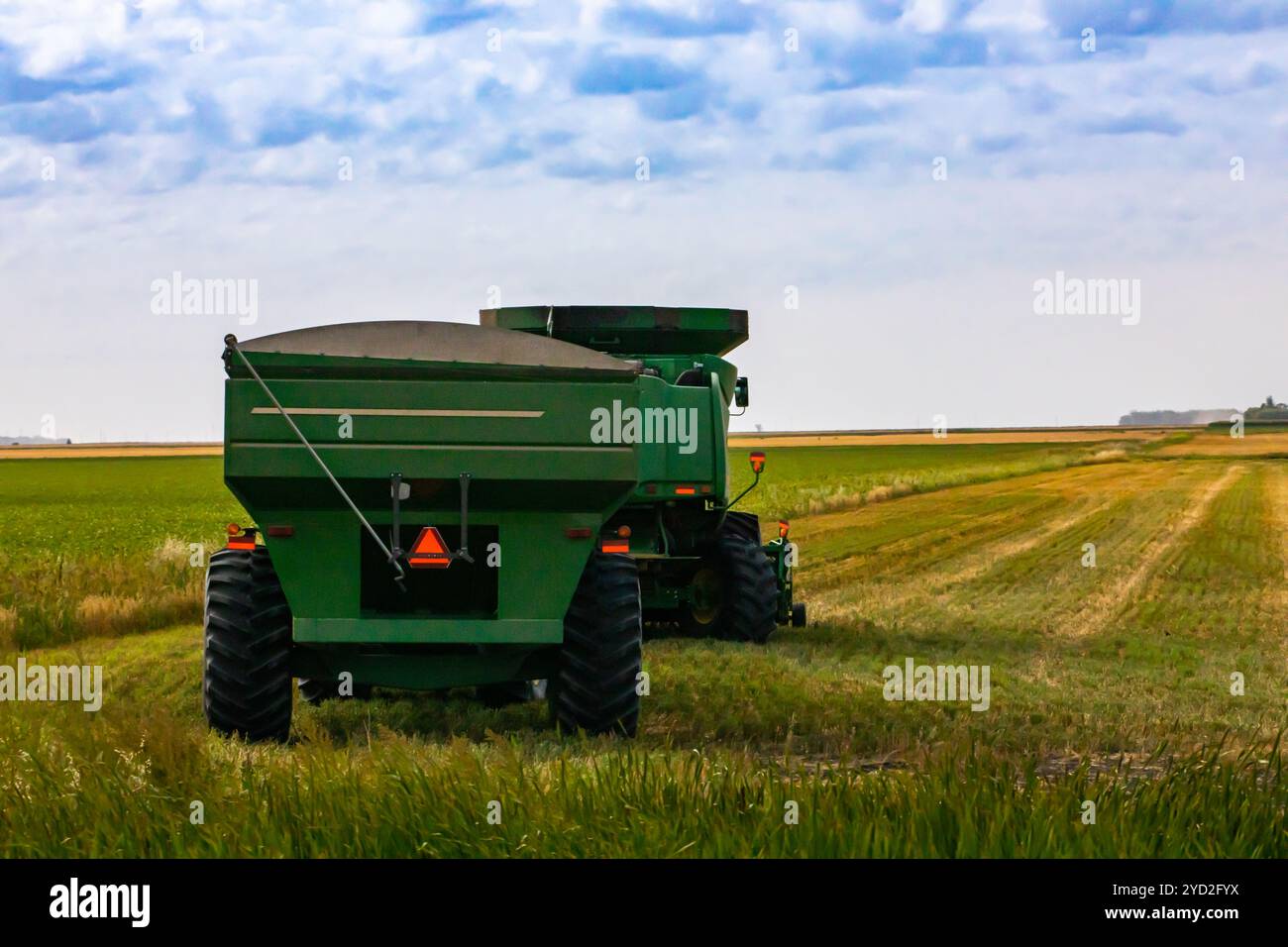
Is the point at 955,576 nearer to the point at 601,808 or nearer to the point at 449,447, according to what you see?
the point at 449,447

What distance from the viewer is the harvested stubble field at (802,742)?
6227 mm

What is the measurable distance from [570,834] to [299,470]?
3888mm

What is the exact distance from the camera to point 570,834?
620 centimetres

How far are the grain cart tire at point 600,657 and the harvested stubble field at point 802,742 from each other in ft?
0.89

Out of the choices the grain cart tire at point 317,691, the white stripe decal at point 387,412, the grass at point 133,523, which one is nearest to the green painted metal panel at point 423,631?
the white stripe decal at point 387,412

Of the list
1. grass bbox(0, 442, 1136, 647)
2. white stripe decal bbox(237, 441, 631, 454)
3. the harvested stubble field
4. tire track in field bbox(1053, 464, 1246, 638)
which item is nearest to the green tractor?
white stripe decal bbox(237, 441, 631, 454)

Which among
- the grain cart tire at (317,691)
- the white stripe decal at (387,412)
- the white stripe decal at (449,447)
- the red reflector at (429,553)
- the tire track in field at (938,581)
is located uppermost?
the white stripe decal at (387,412)

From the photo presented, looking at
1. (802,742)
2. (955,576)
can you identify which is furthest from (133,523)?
(802,742)

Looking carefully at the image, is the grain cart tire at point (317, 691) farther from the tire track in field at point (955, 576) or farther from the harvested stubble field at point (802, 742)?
the tire track in field at point (955, 576)

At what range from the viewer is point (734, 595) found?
615 inches

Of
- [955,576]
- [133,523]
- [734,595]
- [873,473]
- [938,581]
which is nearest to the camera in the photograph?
[734,595]

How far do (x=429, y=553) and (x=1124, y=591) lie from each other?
512 inches
